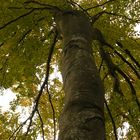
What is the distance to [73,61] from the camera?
3191 millimetres

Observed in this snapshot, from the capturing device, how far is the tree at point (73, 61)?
2.54 meters

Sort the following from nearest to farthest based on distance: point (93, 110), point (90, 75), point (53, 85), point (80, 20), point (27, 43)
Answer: point (93, 110) < point (90, 75) < point (80, 20) < point (27, 43) < point (53, 85)

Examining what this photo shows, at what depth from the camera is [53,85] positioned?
7.70 metres

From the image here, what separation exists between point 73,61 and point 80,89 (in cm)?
57

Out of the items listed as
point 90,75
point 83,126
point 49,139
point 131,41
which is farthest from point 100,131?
point 49,139

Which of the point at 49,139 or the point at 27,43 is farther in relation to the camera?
the point at 49,139

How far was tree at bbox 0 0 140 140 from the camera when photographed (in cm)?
254

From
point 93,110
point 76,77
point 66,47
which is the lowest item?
point 93,110

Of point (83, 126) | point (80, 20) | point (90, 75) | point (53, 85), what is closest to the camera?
point (83, 126)

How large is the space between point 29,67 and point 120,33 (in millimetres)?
1831

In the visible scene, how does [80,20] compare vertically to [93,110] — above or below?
above

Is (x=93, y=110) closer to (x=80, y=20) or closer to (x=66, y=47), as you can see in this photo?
(x=66, y=47)

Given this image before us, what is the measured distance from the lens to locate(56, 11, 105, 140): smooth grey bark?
2.25 metres

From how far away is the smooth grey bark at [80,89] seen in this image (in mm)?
2252
